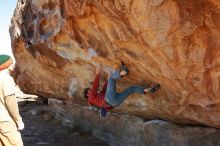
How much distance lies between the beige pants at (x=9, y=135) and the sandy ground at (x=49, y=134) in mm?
4060

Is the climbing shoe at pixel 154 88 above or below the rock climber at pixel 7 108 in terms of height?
below

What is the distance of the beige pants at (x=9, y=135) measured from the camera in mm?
5711

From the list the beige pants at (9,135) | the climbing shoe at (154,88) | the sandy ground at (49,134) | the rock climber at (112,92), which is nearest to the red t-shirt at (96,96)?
the rock climber at (112,92)

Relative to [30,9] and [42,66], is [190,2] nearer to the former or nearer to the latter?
[30,9]

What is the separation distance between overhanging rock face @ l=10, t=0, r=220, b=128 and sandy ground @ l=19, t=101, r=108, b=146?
4.45 ft

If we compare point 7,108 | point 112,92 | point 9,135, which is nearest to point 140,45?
point 112,92

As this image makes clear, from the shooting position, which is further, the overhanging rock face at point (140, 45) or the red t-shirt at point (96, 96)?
the red t-shirt at point (96, 96)

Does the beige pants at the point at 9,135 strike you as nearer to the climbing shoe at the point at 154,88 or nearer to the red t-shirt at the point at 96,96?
the red t-shirt at the point at 96,96

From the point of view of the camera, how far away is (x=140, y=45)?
6496 mm

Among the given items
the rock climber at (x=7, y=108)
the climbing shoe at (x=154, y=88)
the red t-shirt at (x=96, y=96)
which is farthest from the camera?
the red t-shirt at (x=96, y=96)

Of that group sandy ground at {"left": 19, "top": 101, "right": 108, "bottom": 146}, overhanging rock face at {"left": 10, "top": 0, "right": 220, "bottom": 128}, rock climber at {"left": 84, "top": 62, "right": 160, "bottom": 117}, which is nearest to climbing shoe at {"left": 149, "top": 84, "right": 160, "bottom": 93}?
rock climber at {"left": 84, "top": 62, "right": 160, "bottom": 117}

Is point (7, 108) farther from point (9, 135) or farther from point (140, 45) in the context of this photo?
point (140, 45)

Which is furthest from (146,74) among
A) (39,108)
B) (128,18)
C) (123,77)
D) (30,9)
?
(39,108)

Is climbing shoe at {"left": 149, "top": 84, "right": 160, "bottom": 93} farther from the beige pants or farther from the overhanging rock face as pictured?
the beige pants
